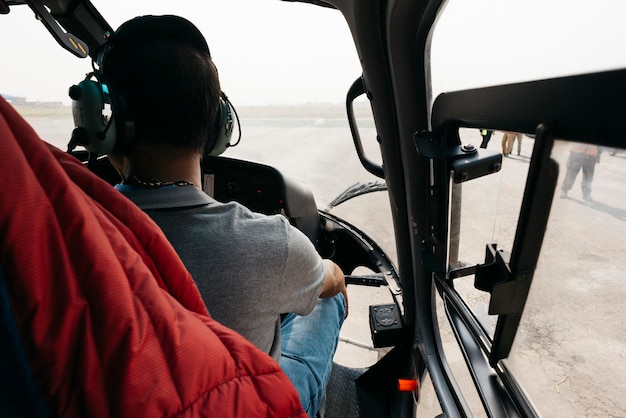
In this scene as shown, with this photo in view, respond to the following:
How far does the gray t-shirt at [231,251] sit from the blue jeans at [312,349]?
0.51m

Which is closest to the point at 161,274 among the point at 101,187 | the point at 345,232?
the point at 101,187

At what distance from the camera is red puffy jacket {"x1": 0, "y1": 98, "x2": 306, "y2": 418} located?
35 centimetres

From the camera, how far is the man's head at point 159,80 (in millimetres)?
931

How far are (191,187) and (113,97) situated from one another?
314 millimetres

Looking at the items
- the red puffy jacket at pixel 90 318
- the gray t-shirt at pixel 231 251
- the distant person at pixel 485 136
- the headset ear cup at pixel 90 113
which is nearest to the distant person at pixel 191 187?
the gray t-shirt at pixel 231 251

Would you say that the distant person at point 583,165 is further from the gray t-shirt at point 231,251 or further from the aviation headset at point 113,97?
the aviation headset at point 113,97

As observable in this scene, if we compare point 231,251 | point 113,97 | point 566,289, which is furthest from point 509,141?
point 113,97

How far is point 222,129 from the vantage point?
1279mm

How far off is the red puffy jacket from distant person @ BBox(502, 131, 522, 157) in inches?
29.1

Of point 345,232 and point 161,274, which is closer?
point 161,274

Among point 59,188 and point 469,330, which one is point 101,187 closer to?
point 59,188

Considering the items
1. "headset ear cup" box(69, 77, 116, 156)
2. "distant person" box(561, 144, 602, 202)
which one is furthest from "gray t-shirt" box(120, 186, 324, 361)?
"distant person" box(561, 144, 602, 202)

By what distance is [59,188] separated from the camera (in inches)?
15.7

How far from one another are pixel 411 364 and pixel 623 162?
1.57m
